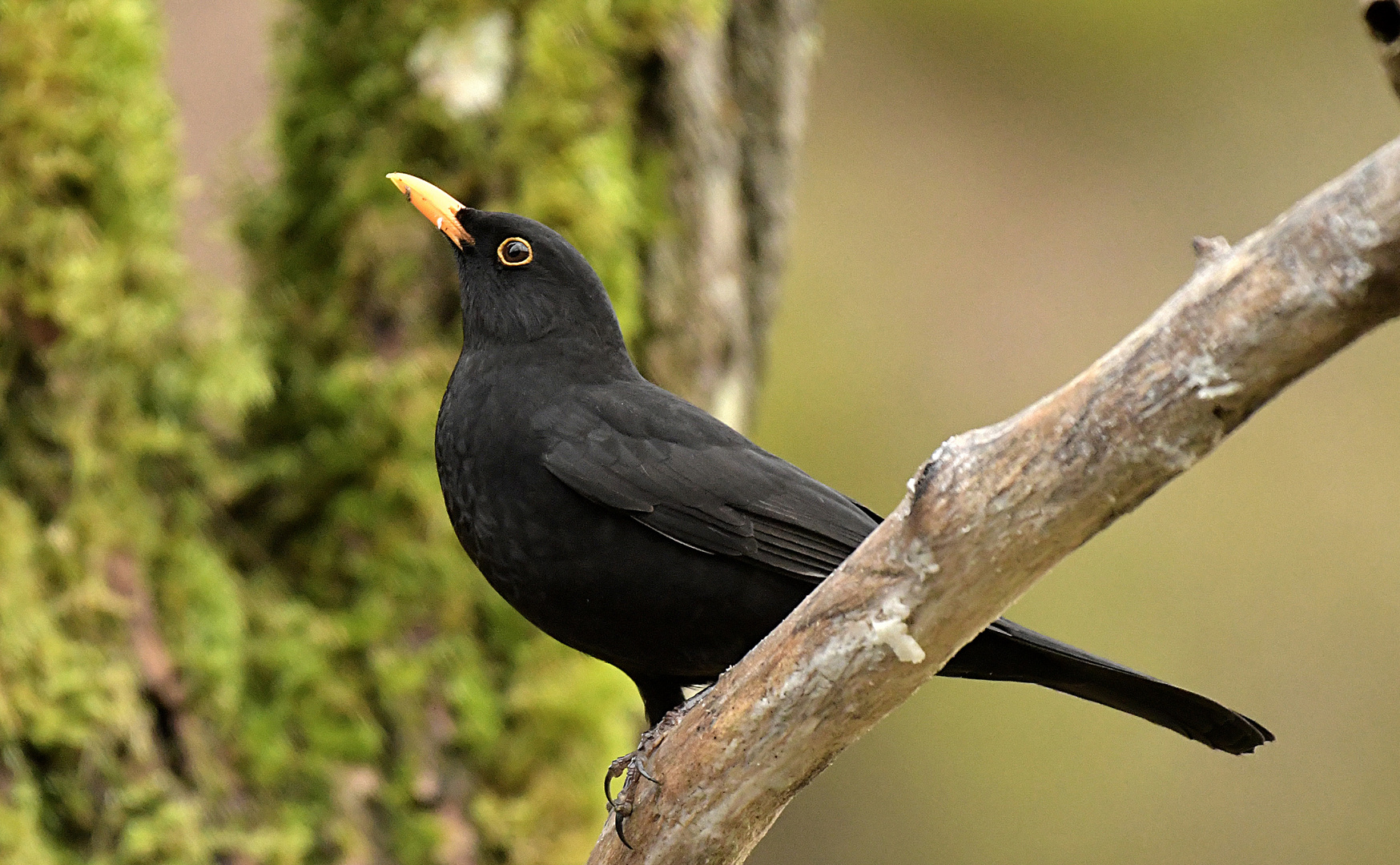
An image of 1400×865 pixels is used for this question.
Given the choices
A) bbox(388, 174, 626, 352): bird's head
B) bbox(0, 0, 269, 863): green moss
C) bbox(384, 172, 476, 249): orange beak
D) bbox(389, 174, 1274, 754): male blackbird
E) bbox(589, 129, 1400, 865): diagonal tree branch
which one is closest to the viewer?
bbox(589, 129, 1400, 865): diagonal tree branch

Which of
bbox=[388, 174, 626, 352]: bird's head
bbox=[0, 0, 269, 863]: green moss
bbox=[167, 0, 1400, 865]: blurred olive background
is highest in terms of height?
bbox=[167, 0, 1400, 865]: blurred olive background

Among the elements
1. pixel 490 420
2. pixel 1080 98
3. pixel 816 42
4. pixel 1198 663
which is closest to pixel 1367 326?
pixel 490 420

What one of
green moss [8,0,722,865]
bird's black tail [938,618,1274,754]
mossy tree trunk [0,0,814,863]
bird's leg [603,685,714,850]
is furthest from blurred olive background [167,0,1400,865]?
bird's leg [603,685,714,850]

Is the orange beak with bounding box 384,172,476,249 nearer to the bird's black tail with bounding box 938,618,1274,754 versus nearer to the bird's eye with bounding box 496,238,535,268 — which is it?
the bird's eye with bounding box 496,238,535,268

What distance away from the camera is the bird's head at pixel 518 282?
2992mm

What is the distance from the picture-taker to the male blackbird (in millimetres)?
2525

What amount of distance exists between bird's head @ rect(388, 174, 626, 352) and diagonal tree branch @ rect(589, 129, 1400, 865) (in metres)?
1.00

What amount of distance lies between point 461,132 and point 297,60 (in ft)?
2.30

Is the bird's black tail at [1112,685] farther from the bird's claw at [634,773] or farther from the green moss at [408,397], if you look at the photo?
the green moss at [408,397]

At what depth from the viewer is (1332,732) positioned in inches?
252

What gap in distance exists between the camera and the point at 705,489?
8.68 feet

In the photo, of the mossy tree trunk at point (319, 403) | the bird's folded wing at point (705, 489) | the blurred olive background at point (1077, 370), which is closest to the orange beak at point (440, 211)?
the bird's folded wing at point (705, 489)

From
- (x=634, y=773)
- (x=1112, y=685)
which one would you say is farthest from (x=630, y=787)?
(x=1112, y=685)

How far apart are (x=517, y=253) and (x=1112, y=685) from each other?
1510mm
